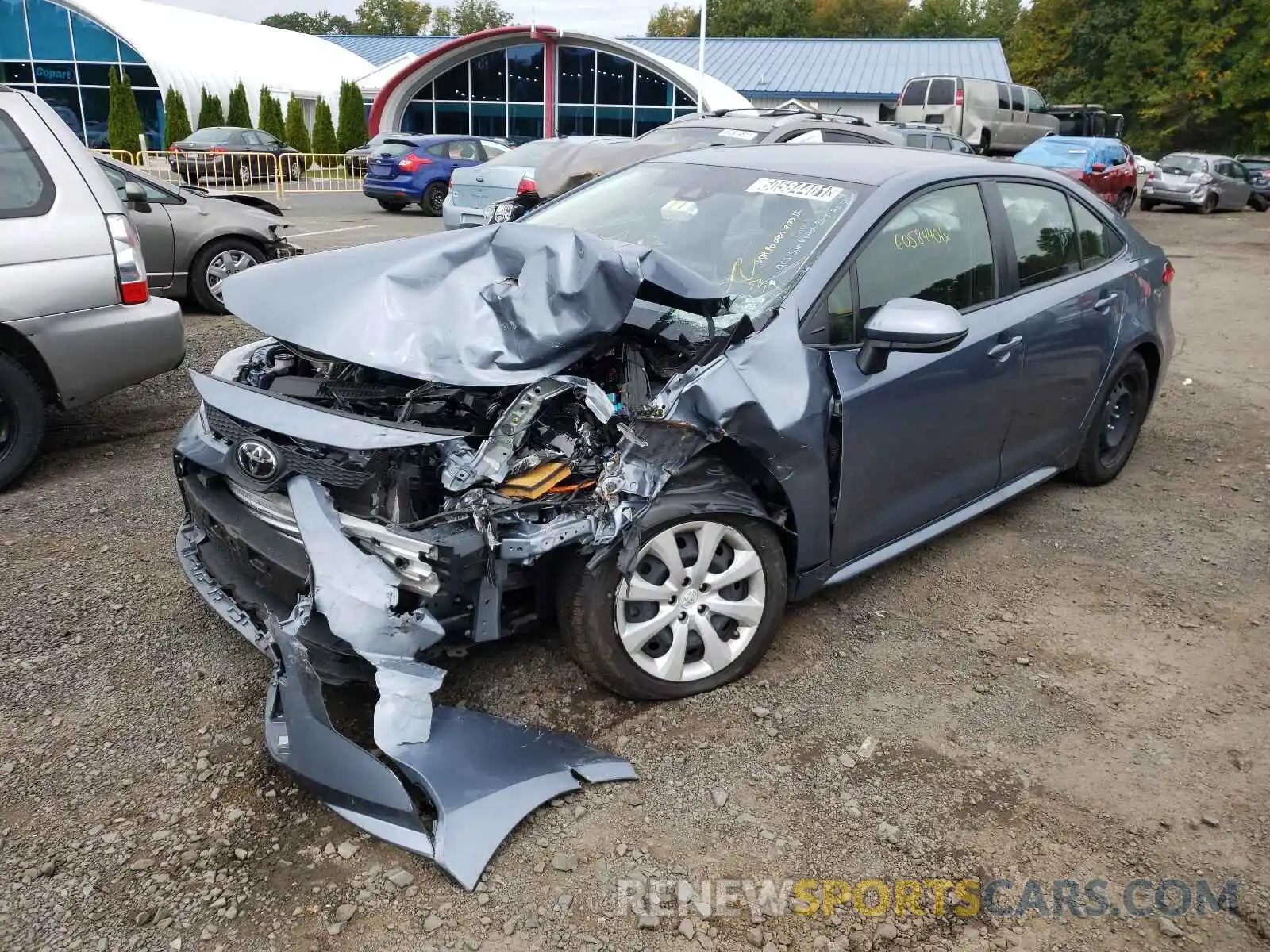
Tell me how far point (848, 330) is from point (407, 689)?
1.85 metres

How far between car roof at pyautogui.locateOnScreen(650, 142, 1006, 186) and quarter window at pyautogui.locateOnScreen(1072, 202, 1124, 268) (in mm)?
311

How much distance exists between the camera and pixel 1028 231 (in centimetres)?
409

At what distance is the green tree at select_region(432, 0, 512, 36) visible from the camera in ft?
303

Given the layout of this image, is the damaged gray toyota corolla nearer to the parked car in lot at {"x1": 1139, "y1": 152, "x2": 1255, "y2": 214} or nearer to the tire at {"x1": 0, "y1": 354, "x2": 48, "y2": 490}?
the tire at {"x1": 0, "y1": 354, "x2": 48, "y2": 490}

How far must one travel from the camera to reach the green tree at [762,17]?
229ft

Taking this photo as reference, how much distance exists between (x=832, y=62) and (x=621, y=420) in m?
44.1

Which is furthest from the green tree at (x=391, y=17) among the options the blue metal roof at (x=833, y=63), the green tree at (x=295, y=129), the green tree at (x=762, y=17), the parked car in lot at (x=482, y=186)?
the parked car in lot at (x=482, y=186)

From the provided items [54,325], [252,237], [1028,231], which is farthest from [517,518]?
[252,237]

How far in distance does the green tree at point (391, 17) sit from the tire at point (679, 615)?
97367mm

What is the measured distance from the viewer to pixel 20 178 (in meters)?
4.46

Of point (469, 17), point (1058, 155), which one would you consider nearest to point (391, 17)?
point (469, 17)

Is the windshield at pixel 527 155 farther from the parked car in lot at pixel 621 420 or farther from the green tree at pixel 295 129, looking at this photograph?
the green tree at pixel 295 129

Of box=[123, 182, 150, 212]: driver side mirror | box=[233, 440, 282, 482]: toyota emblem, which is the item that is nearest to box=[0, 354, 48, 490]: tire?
box=[233, 440, 282, 482]: toyota emblem

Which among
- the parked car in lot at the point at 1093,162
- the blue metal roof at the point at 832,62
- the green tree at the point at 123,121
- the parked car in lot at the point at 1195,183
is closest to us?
the parked car in lot at the point at 1093,162
